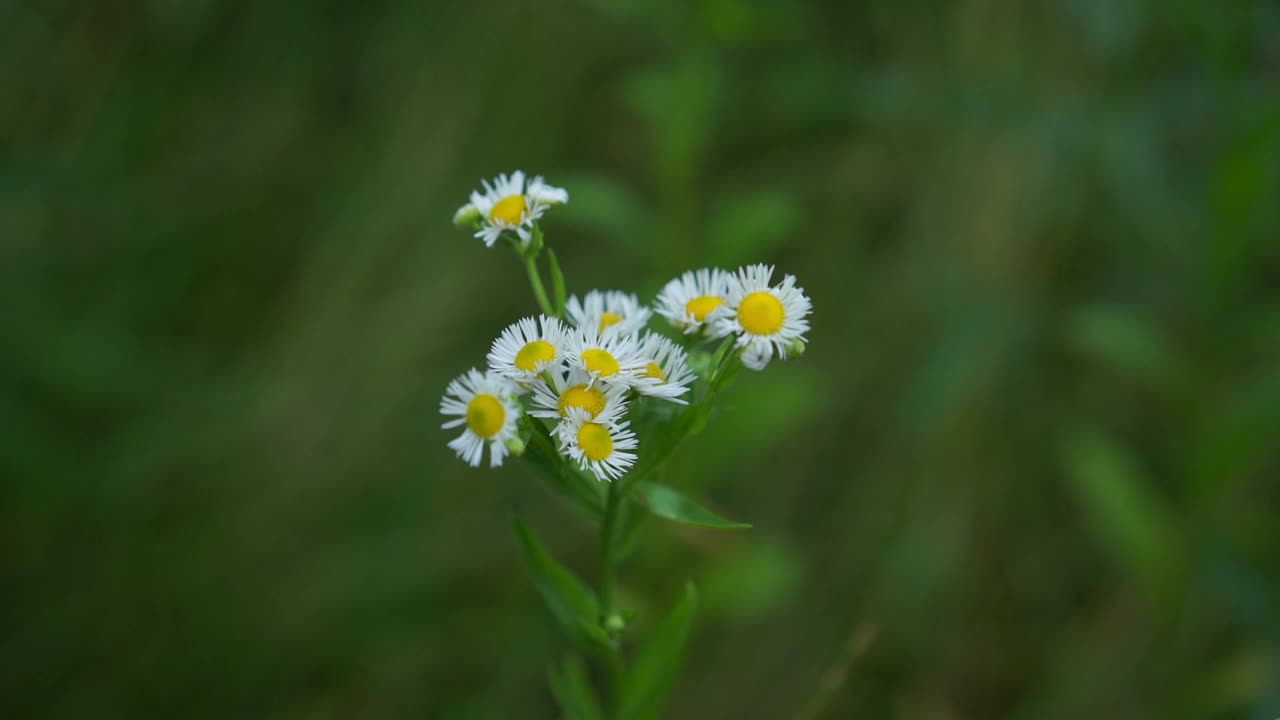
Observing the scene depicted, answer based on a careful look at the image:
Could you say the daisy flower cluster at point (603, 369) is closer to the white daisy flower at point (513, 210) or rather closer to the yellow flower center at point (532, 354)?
the yellow flower center at point (532, 354)

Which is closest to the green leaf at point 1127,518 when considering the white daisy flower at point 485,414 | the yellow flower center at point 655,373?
the yellow flower center at point 655,373

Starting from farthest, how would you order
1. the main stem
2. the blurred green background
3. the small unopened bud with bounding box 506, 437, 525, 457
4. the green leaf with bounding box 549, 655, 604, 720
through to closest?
the blurred green background
the green leaf with bounding box 549, 655, 604, 720
the main stem
the small unopened bud with bounding box 506, 437, 525, 457

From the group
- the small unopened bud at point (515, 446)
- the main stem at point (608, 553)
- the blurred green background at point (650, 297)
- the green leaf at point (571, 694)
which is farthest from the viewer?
the blurred green background at point (650, 297)

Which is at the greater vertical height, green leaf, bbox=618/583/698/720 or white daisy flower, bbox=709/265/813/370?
white daisy flower, bbox=709/265/813/370

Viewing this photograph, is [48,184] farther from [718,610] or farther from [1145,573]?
[1145,573]

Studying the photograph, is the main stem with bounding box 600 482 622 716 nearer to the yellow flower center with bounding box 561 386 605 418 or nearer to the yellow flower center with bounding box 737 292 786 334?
the yellow flower center with bounding box 561 386 605 418

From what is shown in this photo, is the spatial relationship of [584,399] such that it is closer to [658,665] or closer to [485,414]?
[485,414]

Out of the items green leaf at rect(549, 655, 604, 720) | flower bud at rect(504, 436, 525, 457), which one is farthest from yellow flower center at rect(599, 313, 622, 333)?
green leaf at rect(549, 655, 604, 720)
